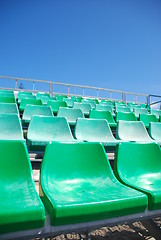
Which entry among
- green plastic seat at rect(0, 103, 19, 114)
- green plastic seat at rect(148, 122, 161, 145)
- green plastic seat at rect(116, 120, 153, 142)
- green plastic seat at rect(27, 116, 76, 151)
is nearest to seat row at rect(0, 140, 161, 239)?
green plastic seat at rect(27, 116, 76, 151)

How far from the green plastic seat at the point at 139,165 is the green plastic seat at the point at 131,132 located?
1133 millimetres

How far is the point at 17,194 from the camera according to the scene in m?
1.21

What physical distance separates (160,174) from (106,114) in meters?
2.33

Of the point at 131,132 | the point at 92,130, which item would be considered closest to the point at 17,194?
the point at 92,130

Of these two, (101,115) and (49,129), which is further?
(101,115)

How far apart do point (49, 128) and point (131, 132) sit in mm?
1330

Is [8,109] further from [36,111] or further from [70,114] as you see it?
[70,114]

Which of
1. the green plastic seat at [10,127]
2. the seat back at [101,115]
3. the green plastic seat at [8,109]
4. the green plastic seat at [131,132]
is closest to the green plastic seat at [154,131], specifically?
the green plastic seat at [131,132]

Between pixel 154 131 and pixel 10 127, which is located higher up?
pixel 10 127

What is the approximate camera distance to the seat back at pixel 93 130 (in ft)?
9.43

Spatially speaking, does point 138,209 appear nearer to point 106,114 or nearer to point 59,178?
point 59,178

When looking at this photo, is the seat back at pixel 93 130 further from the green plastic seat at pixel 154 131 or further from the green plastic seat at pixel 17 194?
the green plastic seat at pixel 17 194

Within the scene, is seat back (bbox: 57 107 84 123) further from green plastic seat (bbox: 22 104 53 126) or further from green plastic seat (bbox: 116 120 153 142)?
green plastic seat (bbox: 116 120 153 142)

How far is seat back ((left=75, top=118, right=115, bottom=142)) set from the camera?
2875 mm
